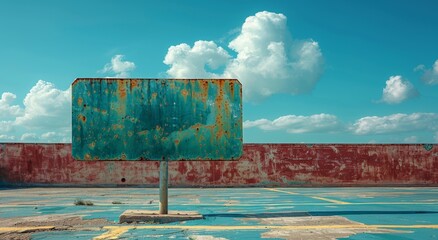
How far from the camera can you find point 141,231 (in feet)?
19.3

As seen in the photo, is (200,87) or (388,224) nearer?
(388,224)

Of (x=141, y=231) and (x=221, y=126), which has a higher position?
(x=221, y=126)

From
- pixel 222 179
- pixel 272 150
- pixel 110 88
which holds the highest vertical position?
pixel 110 88

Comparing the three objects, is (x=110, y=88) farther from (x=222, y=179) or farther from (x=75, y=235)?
(x=222, y=179)

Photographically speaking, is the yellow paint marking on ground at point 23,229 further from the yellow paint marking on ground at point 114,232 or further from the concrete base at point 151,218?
the concrete base at point 151,218

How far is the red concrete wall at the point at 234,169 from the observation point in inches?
774

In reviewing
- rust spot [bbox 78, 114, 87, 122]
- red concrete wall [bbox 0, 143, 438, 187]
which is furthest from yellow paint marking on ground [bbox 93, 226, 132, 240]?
red concrete wall [bbox 0, 143, 438, 187]

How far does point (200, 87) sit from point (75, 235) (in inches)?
131

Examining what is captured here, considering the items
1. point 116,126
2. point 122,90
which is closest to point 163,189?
point 116,126

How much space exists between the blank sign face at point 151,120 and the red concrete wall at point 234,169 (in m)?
12.4

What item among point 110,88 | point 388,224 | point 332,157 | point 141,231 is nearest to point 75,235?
point 141,231

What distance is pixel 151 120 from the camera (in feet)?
24.2

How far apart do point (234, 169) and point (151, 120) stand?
41.7 feet

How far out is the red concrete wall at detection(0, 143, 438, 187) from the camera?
19.7 metres
